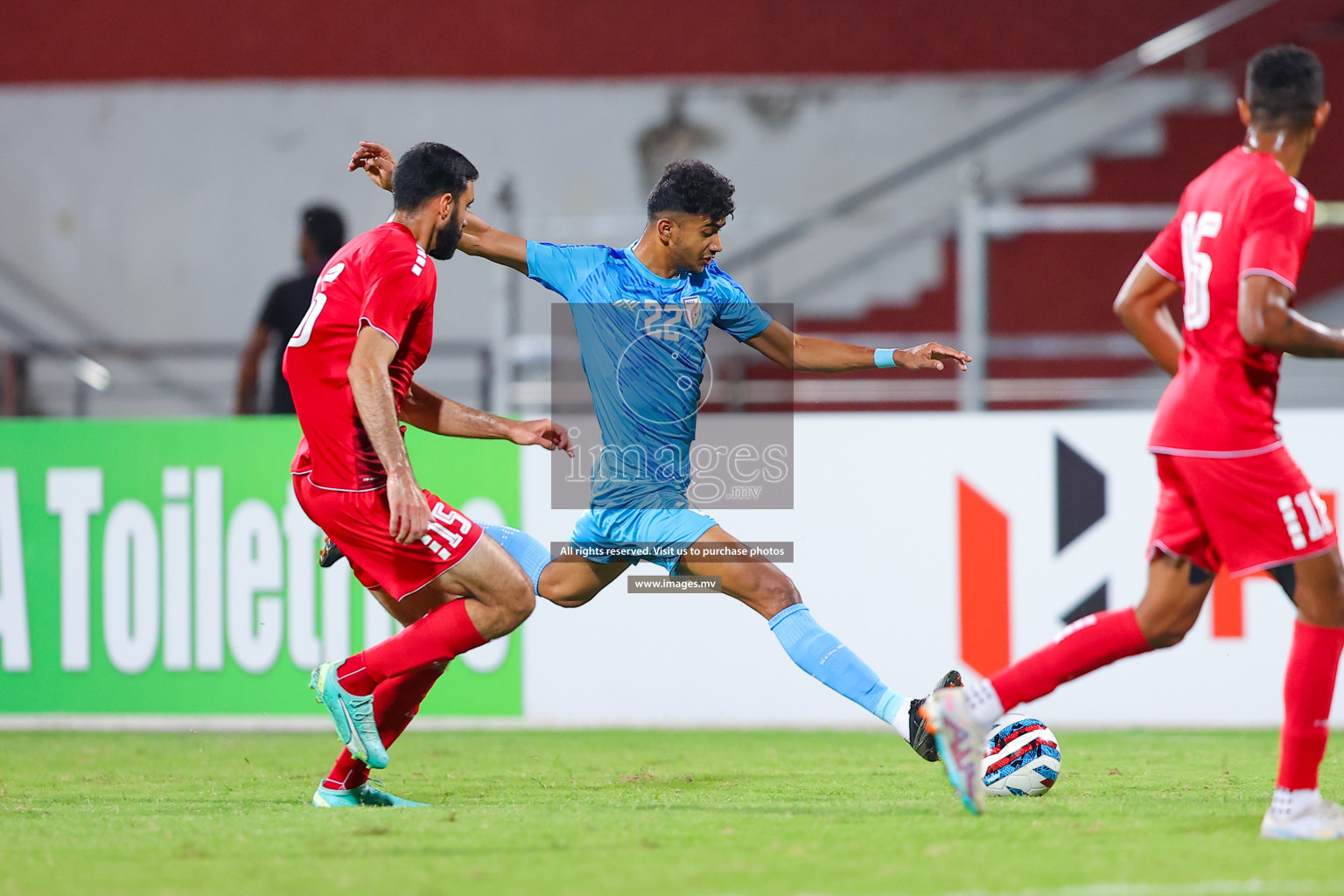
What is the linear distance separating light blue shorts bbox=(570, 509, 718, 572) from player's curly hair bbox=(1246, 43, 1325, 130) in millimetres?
2147

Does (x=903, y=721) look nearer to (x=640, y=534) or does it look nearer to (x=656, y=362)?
(x=640, y=534)

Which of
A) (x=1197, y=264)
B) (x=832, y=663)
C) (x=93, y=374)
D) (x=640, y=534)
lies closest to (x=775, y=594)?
(x=832, y=663)

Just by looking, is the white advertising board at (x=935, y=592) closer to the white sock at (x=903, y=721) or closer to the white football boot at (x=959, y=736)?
the white sock at (x=903, y=721)

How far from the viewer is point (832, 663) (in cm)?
491

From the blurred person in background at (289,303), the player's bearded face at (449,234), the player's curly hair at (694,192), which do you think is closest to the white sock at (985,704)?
the player's curly hair at (694,192)

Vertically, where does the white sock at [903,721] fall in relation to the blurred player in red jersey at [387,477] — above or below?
below

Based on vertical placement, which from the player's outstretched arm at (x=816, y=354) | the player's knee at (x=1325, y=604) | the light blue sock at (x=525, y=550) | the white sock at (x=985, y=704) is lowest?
the white sock at (x=985, y=704)

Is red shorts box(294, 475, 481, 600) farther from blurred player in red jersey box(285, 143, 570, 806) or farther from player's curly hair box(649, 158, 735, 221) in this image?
player's curly hair box(649, 158, 735, 221)

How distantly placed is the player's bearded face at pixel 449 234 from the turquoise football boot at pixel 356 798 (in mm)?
1810

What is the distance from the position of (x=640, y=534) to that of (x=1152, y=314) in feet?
5.95

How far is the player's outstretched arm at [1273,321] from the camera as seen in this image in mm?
3814

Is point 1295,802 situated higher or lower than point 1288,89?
lower

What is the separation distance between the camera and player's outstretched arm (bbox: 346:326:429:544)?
4543 mm

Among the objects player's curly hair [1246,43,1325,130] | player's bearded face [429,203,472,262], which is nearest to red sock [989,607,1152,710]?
player's curly hair [1246,43,1325,130]
